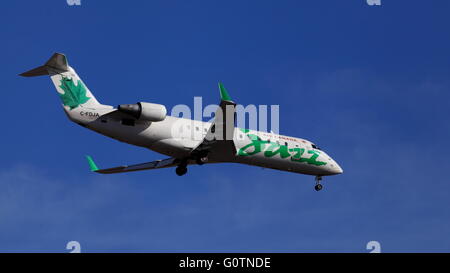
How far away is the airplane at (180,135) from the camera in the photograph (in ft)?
93.6

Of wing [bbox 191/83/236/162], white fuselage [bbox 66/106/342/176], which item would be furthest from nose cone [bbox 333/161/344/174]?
wing [bbox 191/83/236/162]

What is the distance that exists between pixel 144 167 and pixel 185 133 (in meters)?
5.02

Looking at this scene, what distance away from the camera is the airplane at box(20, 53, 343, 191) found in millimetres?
28531

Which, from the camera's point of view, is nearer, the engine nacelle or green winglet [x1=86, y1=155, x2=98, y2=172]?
the engine nacelle

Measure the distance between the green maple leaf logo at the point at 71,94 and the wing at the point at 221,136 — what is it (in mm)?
5844

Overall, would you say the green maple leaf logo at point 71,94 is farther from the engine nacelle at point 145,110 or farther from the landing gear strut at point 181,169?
the landing gear strut at point 181,169

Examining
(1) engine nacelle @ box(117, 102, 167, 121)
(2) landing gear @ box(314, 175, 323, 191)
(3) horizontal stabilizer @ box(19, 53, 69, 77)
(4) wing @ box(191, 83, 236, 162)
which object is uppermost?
(3) horizontal stabilizer @ box(19, 53, 69, 77)

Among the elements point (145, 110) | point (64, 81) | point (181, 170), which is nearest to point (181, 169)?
point (181, 170)

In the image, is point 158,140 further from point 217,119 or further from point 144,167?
point 144,167

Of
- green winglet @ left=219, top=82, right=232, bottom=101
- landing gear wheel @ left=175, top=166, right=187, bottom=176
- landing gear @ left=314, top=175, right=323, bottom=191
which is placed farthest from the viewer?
landing gear @ left=314, top=175, right=323, bottom=191

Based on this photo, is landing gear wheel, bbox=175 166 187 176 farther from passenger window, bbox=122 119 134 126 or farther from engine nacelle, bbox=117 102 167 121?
passenger window, bbox=122 119 134 126

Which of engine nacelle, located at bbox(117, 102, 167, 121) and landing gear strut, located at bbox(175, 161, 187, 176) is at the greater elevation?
engine nacelle, located at bbox(117, 102, 167, 121)

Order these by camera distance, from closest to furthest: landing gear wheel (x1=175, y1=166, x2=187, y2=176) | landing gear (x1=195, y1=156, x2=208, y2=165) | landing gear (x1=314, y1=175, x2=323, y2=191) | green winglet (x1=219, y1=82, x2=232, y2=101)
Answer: green winglet (x1=219, y1=82, x2=232, y2=101), landing gear (x1=195, y1=156, x2=208, y2=165), landing gear wheel (x1=175, y1=166, x2=187, y2=176), landing gear (x1=314, y1=175, x2=323, y2=191)

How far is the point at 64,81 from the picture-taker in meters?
28.7
